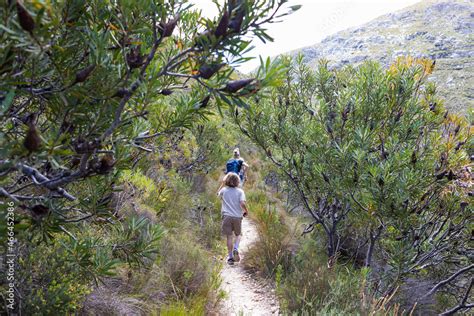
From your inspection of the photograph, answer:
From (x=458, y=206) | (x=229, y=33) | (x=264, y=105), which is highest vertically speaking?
(x=229, y=33)

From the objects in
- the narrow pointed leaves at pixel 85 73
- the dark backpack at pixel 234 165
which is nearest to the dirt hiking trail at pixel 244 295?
the dark backpack at pixel 234 165

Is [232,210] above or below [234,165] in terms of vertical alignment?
below

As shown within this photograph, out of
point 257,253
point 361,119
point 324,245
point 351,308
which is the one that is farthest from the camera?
point 324,245

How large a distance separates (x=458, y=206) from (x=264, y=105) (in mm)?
2814

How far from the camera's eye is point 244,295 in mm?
4816

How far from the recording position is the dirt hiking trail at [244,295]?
4.40 metres

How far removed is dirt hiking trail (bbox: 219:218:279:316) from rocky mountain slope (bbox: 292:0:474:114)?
3807cm

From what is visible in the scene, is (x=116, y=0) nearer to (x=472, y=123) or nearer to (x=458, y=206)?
(x=458, y=206)

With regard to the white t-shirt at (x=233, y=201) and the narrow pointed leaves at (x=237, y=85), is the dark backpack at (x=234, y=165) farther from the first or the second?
the narrow pointed leaves at (x=237, y=85)

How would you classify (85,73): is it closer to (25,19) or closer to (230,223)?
(25,19)

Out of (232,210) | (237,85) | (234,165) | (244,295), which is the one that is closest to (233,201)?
(232,210)

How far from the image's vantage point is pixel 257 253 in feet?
18.7

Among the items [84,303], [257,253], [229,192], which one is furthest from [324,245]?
[84,303]

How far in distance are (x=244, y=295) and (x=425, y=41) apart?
87242 mm
